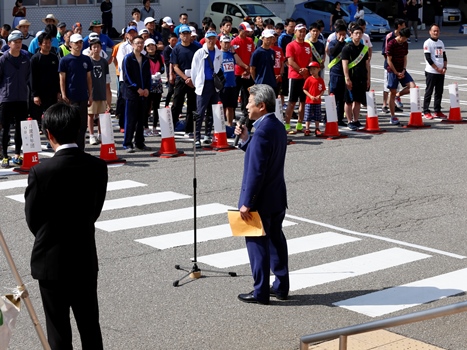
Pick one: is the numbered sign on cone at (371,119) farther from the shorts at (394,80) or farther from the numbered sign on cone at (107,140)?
the numbered sign on cone at (107,140)

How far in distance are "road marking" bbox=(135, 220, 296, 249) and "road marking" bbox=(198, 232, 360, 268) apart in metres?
0.62

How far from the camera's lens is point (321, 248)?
36.2 feet

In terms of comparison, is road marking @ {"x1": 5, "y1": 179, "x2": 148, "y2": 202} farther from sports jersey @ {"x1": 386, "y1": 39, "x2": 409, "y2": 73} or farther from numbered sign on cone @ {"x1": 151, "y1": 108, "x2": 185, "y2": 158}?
sports jersey @ {"x1": 386, "y1": 39, "x2": 409, "y2": 73}

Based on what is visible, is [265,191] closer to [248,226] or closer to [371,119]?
[248,226]

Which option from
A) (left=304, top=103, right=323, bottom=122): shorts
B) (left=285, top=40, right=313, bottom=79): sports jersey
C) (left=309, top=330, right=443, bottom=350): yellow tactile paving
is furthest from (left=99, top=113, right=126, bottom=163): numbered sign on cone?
(left=309, top=330, right=443, bottom=350): yellow tactile paving

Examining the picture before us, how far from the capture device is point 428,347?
297 inches

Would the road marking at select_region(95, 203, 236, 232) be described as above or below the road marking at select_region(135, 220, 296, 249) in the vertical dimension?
above

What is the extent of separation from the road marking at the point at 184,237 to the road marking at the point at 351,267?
5.37 ft

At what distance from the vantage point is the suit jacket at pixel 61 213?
6.28 metres

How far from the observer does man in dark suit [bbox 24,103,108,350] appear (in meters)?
6.29

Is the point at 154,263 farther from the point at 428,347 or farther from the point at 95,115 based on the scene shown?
the point at 95,115

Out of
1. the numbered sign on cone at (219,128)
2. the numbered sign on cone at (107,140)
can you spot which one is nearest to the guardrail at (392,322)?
the numbered sign on cone at (107,140)

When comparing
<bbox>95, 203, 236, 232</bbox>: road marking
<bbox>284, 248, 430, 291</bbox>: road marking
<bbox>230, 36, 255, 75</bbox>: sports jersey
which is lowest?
<bbox>284, 248, 430, 291</bbox>: road marking

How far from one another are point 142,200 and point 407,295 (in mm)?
5148
